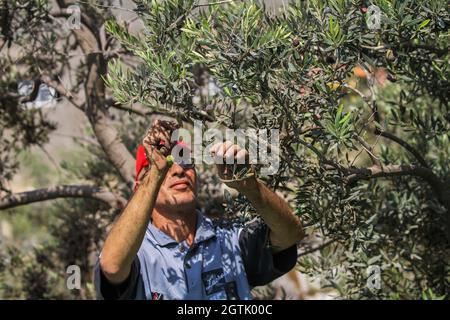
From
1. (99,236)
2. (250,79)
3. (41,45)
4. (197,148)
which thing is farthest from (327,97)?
(99,236)

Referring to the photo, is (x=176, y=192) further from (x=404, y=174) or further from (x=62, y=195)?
(x=62, y=195)

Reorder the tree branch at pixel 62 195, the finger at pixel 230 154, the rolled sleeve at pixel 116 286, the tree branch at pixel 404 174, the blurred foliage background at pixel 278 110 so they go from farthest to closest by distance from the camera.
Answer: the tree branch at pixel 62 195, the tree branch at pixel 404 174, the rolled sleeve at pixel 116 286, the blurred foliage background at pixel 278 110, the finger at pixel 230 154

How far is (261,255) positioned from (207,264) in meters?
0.26

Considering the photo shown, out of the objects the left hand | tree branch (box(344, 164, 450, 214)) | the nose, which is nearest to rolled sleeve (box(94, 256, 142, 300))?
the nose

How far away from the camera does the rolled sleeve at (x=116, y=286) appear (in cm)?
374

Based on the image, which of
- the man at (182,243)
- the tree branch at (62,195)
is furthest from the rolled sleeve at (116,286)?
the tree branch at (62,195)

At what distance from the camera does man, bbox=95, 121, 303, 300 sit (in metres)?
3.54

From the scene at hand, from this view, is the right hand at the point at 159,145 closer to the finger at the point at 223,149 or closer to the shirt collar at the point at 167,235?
the finger at the point at 223,149

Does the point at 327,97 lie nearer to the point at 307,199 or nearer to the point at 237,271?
the point at 307,199

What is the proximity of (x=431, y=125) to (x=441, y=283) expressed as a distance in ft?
3.23

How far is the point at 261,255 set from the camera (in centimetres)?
405

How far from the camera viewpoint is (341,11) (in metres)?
3.53

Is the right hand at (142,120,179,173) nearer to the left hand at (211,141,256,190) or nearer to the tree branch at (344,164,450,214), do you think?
the left hand at (211,141,256,190)

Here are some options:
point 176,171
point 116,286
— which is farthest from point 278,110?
point 116,286
